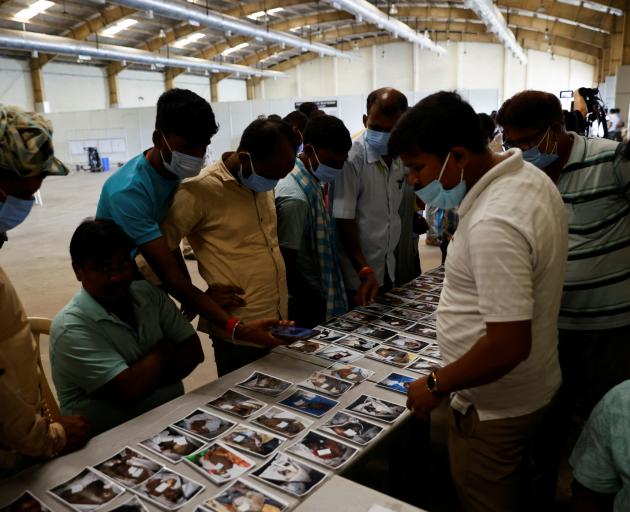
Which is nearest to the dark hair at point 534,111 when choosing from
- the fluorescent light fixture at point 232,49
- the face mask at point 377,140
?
the face mask at point 377,140

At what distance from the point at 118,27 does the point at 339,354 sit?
594 inches

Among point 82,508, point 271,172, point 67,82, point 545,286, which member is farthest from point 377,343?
point 67,82

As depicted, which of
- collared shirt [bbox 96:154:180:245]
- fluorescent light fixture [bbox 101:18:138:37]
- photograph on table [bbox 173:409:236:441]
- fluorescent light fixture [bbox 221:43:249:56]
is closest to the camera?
photograph on table [bbox 173:409:236:441]

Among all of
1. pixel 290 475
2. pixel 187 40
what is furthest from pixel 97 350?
pixel 187 40

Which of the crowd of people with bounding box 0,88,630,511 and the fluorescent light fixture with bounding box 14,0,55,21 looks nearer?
the crowd of people with bounding box 0,88,630,511

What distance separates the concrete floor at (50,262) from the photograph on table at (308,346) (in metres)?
1.54

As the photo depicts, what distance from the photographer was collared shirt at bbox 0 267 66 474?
109cm

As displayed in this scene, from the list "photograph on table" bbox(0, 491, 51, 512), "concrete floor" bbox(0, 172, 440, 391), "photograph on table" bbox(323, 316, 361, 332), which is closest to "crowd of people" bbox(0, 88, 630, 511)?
"photograph on table" bbox(0, 491, 51, 512)

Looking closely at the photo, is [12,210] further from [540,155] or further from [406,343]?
[540,155]

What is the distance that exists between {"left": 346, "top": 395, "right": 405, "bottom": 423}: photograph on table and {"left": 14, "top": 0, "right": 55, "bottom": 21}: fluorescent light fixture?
13.3m

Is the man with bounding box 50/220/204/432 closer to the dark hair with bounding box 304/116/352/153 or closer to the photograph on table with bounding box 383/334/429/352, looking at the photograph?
the photograph on table with bounding box 383/334/429/352

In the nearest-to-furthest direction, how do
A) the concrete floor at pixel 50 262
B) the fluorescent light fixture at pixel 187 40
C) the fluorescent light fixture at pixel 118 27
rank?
the concrete floor at pixel 50 262
the fluorescent light fixture at pixel 118 27
the fluorescent light fixture at pixel 187 40

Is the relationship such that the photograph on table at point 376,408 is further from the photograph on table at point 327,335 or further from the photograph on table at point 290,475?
the photograph on table at point 327,335

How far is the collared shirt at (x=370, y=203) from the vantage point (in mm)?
2355
